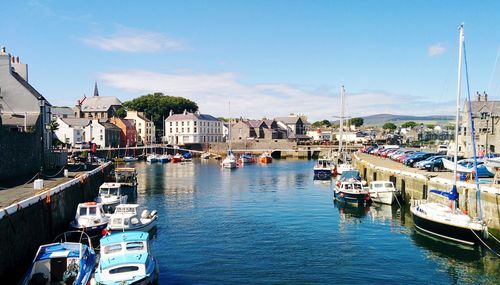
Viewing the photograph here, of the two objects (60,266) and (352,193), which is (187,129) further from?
(60,266)

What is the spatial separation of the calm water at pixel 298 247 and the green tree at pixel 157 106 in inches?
5251

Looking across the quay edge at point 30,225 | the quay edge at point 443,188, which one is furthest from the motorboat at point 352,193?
the quay edge at point 30,225

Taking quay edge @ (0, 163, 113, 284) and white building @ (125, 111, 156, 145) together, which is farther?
white building @ (125, 111, 156, 145)

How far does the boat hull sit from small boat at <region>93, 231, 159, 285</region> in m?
20.0

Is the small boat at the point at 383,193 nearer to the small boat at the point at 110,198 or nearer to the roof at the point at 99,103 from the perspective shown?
the small boat at the point at 110,198

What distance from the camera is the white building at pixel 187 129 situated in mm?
168250

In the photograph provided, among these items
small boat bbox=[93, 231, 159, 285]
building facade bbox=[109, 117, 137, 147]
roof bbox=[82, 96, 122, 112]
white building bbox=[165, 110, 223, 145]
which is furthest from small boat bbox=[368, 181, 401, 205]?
roof bbox=[82, 96, 122, 112]

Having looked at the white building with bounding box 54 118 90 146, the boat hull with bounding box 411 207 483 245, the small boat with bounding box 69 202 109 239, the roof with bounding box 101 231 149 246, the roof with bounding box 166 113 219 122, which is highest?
the roof with bounding box 166 113 219 122

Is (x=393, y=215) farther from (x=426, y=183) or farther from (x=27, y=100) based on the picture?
(x=27, y=100)

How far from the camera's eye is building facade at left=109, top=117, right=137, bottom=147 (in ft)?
525

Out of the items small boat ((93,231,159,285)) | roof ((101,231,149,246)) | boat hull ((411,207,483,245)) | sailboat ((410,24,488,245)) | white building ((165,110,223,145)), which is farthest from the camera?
white building ((165,110,223,145))

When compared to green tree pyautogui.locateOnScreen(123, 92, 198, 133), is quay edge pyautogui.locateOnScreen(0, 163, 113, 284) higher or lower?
lower

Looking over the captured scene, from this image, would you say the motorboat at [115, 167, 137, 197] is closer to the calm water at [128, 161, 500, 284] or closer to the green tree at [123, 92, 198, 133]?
the calm water at [128, 161, 500, 284]

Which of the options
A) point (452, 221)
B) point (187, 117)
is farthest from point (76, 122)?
point (452, 221)
